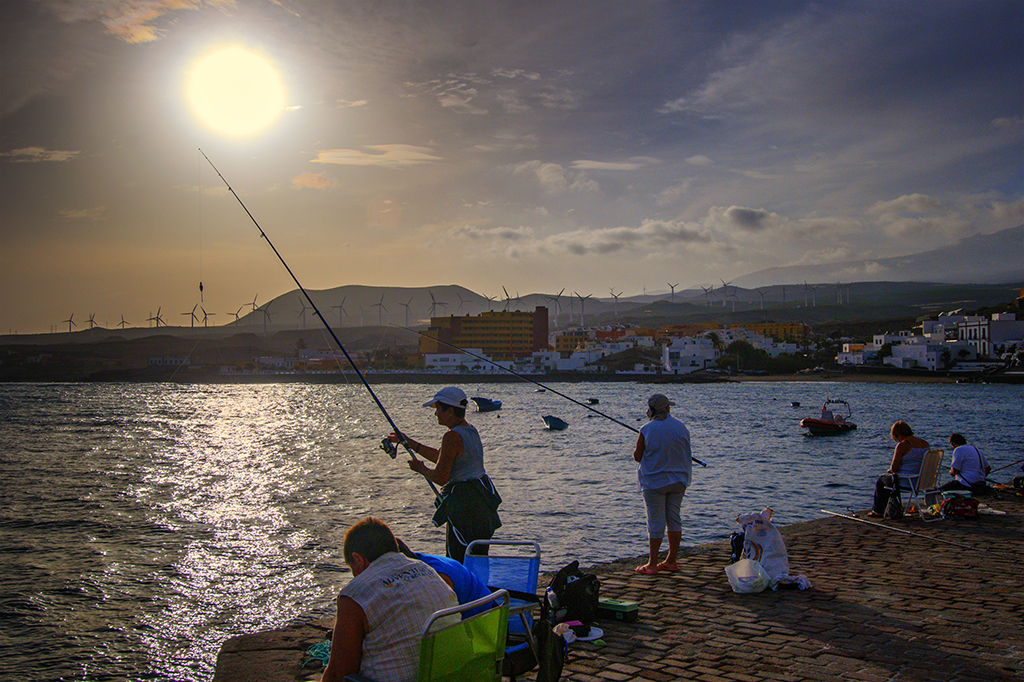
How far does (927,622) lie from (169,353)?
169 metres

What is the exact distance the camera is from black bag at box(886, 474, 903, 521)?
9.56 meters

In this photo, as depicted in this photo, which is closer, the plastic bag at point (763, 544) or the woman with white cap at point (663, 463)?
the plastic bag at point (763, 544)

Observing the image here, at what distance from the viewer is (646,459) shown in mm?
6852

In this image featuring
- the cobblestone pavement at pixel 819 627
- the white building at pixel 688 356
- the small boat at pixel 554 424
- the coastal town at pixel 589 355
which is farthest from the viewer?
the white building at pixel 688 356

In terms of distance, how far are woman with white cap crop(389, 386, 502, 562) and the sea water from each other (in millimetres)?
4446

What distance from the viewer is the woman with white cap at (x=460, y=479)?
16.4 ft

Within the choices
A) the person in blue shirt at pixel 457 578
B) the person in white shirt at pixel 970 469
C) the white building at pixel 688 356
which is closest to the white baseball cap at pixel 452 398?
the person in blue shirt at pixel 457 578

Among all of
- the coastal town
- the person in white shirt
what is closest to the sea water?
the person in white shirt

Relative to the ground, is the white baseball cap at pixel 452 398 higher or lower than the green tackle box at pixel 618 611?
higher

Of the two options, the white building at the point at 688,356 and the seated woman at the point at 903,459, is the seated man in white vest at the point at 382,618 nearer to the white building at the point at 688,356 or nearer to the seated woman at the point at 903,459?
the seated woman at the point at 903,459

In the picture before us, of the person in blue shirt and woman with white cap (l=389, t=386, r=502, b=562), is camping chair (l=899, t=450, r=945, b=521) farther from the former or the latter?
the person in blue shirt

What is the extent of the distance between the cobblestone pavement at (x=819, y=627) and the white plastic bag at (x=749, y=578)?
0.07 metres

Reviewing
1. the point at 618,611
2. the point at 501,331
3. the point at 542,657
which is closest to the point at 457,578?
the point at 542,657

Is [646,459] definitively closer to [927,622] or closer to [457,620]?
[927,622]
